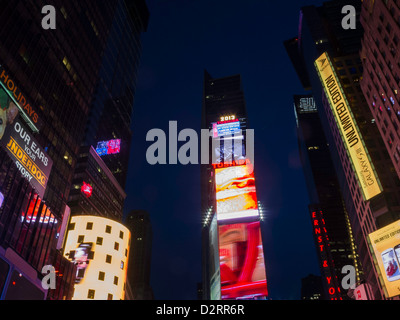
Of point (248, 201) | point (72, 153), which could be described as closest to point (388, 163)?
point (248, 201)

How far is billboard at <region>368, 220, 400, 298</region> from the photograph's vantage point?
57.7 metres

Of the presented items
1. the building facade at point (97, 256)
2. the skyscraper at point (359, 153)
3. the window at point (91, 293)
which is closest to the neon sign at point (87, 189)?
the building facade at point (97, 256)

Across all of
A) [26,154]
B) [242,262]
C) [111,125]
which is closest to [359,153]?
[242,262]

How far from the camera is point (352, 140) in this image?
7300 cm

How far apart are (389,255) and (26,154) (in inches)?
2331

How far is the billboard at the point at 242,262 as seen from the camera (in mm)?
78375

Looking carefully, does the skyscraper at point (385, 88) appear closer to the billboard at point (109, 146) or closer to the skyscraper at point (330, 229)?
the skyscraper at point (330, 229)

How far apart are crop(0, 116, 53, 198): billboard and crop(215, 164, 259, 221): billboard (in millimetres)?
45699

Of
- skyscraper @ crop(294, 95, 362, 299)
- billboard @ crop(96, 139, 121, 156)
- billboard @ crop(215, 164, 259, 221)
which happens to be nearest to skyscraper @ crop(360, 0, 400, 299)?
billboard @ crop(215, 164, 259, 221)

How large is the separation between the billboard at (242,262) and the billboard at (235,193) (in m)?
3.05

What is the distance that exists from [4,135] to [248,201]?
59336 mm

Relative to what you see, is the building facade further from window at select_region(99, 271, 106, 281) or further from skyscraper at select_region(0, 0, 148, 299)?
skyscraper at select_region(0, 0, 148, 299)

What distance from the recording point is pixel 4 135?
46.1 m
